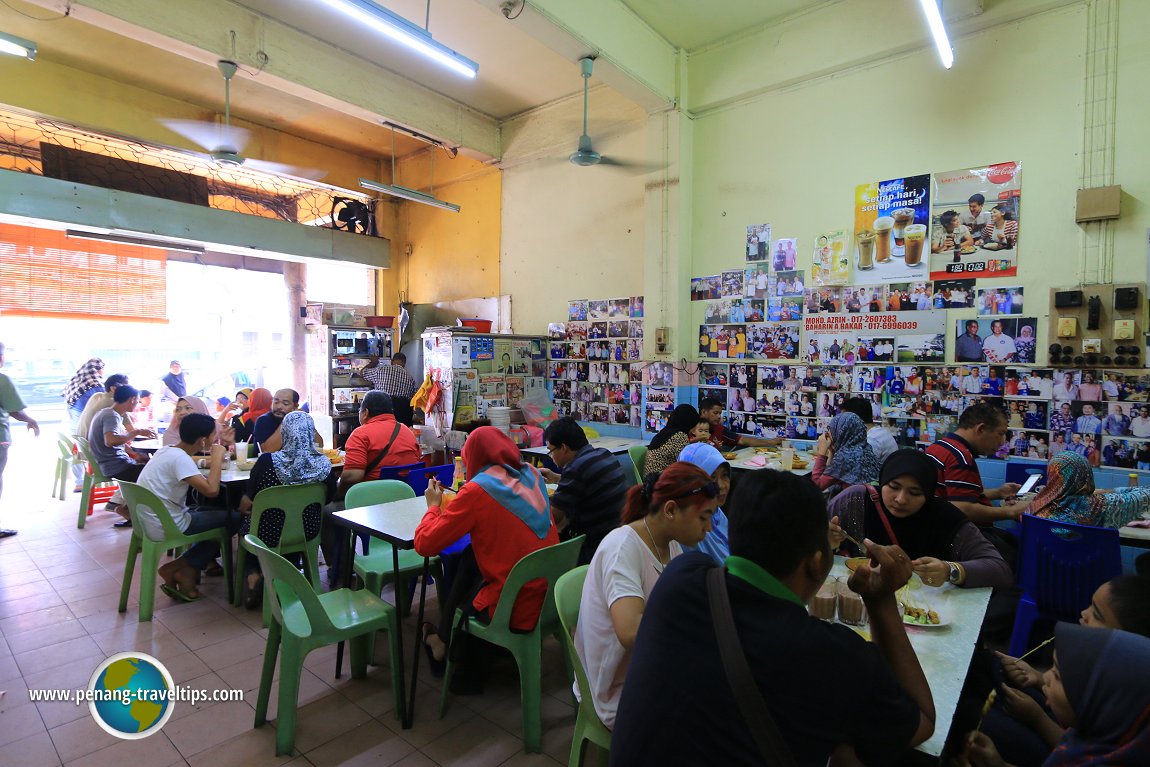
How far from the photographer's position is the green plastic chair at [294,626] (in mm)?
2479

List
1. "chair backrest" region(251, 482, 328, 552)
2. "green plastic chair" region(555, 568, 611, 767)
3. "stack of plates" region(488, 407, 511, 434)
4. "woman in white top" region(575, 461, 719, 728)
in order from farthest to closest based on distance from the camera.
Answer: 1. "stack of plates" region(488, 407, 511, 434)
2. "chair backrest" region(251, 482, 328, 552)
3. "green plastic chair" region(555, 568, 611, 767)
4. "woman in white top" region(575, 461, 719, 728)

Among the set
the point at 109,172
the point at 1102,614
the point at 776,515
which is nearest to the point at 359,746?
the point at 776,515

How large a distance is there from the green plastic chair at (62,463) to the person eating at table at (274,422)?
309 cm

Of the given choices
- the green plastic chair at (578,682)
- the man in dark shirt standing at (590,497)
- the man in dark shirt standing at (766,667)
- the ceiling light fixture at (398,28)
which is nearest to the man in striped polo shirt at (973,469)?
the man in dark shirt standing at (590,497)

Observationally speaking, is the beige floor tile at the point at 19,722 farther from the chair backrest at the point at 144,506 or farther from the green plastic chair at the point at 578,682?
the green plastic chair at the point at 578,682

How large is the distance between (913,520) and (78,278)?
31.3 ft

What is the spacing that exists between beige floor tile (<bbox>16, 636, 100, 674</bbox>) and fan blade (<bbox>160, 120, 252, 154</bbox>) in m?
5.27

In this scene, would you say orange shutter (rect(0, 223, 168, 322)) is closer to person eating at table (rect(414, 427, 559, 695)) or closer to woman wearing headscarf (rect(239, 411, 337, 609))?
woman wearing headscarf (rect(239, 411, 337, 609))

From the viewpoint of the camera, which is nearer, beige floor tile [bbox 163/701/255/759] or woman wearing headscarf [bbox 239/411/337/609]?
beige floor tile [bbox 163/701/255/759]

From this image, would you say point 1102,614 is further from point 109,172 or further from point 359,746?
point 109,172

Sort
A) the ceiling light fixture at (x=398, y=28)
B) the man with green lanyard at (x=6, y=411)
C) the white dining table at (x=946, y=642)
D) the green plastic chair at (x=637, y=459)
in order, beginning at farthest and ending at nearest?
the man with green lanyard at (x=6, y=411), the green plastic chair at (x=637, y=459), the ceiling light fixture at (x=398, y=28), the white dining table at (x=946, y=642)

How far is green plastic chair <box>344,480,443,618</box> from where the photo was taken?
328 centimetres

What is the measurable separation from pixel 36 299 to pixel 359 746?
779 cm

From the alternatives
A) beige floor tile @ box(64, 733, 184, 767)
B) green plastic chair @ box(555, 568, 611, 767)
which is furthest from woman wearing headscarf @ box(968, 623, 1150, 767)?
beige floor tile @ box(64, 733, 184, 767)
